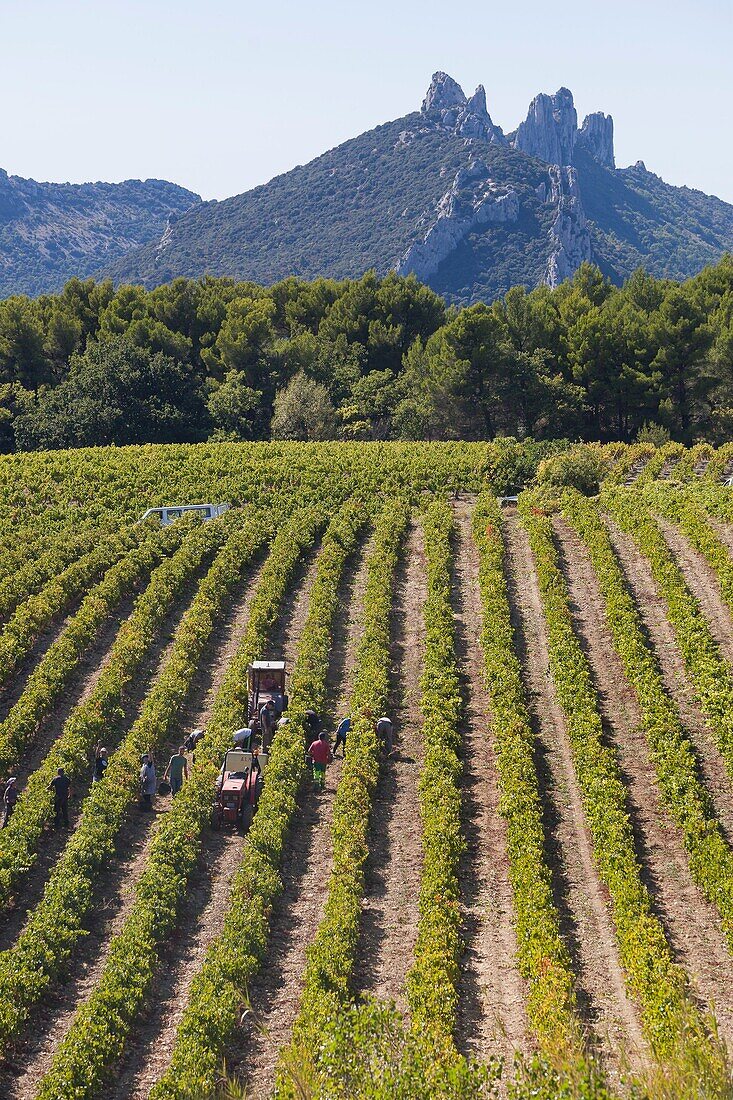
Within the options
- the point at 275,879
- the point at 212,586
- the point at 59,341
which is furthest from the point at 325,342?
the point at 275,879

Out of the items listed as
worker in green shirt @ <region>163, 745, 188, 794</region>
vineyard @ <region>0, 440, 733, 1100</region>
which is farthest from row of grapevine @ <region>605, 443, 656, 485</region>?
worker in green shirt @ <region>163, 745, 188, 794</region>

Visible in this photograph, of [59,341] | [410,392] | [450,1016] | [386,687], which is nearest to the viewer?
[450,1016]

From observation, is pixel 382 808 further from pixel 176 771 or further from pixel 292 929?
pixel 176 771

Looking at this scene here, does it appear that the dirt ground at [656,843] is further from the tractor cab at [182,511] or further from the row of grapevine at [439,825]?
the tractor cab at [182,511]

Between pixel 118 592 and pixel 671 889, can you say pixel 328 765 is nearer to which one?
pixel 671 889

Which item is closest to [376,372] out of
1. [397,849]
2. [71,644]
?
[71,644]
